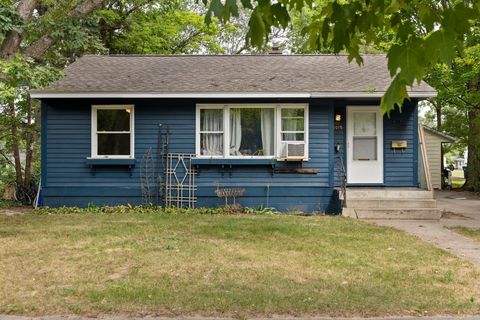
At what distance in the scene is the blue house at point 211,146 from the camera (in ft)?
38.5

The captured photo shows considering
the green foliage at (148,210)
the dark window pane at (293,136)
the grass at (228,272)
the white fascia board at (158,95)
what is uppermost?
the white fascia board at (158,95)

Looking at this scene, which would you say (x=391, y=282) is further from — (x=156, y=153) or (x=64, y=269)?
(x=156, y=153)

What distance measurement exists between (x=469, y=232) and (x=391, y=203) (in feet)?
6.84

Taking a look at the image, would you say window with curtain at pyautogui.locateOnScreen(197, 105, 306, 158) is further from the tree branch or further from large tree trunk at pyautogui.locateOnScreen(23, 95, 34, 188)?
large tree trunk at pyautogui.locateOnScreen(23, 95, 34, 188)

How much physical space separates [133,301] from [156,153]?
304 inches

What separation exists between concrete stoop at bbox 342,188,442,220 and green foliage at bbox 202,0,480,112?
7.98 meters

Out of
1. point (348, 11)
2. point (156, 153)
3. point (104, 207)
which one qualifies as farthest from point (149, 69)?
point (348, 11)

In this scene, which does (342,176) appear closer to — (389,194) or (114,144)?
(389,194)

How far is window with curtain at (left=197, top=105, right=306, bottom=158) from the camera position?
466 inches

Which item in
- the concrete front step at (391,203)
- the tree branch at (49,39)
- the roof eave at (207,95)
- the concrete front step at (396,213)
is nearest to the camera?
the concrete front step at (396,213)

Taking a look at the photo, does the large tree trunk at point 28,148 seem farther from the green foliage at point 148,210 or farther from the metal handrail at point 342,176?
the metal handrail at point 342,176

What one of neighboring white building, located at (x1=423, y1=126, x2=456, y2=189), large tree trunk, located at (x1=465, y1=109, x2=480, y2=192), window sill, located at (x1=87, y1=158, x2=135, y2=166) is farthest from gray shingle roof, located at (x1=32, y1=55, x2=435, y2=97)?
neighboring white building, located at (x1=423, y1=126, x2=456, y2=189)

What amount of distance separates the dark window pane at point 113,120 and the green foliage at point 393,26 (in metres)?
9.63

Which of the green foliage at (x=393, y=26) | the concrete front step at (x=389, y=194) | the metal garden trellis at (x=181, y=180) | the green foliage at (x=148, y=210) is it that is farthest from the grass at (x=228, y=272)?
the metal garden trellis at (x=181, y=180)
